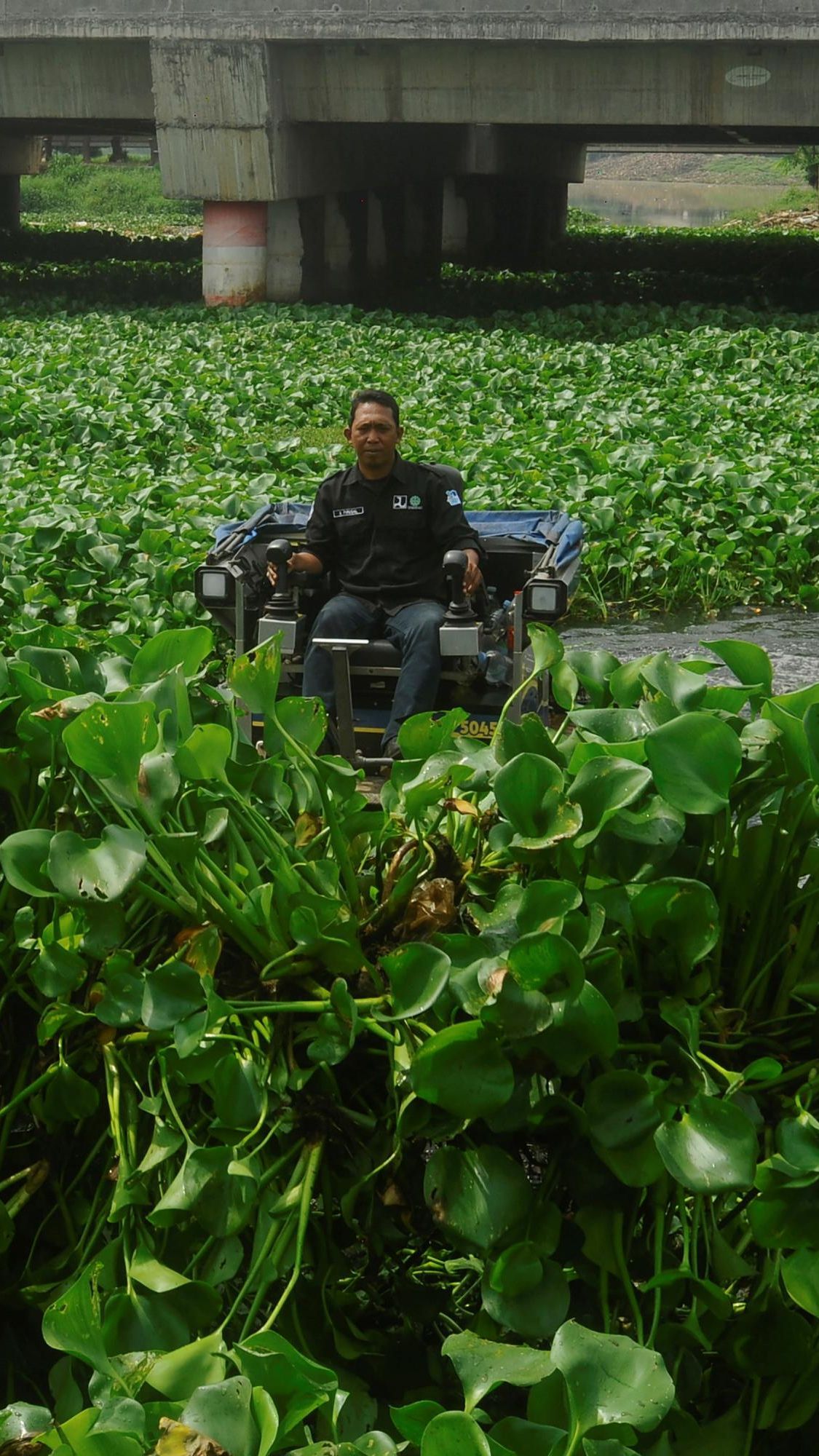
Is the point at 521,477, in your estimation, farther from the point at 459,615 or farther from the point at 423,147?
the point at 423,147

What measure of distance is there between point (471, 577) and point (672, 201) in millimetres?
78841

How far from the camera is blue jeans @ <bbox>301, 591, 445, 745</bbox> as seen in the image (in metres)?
5.82

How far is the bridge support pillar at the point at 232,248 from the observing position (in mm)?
23203

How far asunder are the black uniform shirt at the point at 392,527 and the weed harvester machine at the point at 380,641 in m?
0.17

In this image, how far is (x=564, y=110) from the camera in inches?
885

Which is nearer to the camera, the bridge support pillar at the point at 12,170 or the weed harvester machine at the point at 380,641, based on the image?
the weed harvester machine at the point at 380,641

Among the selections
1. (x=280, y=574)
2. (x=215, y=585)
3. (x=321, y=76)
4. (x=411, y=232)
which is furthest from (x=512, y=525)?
(x=411, y=232)

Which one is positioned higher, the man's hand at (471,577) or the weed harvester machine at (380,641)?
the man's hand at (471,577)

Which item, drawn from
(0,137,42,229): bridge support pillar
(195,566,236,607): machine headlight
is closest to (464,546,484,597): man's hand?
(195,566,236,607): machine headlight

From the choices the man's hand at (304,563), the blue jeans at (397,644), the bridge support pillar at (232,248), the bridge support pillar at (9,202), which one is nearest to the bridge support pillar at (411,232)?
the bridge support pillar at (232,248)

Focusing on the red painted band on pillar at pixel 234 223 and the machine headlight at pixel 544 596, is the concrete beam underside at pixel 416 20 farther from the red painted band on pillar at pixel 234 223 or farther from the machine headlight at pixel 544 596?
the machine headlight at pixel 544 596

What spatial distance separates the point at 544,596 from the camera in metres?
5.83

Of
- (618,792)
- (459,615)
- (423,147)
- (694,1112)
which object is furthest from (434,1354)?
(423,147)

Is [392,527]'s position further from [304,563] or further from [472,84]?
[472,84]
